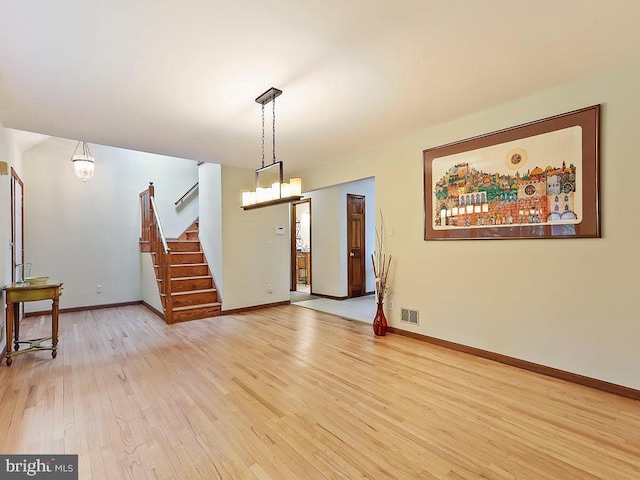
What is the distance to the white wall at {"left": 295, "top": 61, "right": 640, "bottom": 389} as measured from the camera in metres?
2.48

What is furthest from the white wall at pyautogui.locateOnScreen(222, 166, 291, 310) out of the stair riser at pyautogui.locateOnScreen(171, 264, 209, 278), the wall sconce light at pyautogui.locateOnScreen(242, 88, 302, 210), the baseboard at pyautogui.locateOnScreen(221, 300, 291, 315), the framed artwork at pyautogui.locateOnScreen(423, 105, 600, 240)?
the framed artwork at pyautogui.locateOnScreen(423, 105, 600, 240)

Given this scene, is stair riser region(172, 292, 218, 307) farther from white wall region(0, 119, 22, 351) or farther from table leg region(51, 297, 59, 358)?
white wall region(0, 119, 22, 351)

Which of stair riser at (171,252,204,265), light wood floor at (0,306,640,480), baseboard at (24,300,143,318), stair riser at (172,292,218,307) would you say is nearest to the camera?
light wood floor at (0,306,640,480)

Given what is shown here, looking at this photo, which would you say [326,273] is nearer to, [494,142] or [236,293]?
[236,293]

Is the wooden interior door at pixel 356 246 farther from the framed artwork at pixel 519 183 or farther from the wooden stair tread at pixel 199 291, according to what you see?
the framed artwork at pixel 519 183

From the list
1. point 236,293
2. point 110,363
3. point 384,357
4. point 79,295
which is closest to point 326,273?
point 236,293

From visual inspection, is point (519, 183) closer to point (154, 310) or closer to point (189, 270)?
point (189, 270)

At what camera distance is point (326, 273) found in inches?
274

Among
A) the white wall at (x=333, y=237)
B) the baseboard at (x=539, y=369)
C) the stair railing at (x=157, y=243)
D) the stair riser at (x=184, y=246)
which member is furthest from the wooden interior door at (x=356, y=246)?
the stair railing at (x=157, y=243)

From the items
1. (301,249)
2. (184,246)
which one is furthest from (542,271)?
(301,249)

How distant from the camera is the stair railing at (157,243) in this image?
4.87 meters

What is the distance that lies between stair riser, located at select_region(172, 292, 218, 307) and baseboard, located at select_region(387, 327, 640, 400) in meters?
3.46

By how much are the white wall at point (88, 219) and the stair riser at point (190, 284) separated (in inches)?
69.2

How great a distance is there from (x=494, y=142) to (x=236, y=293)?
A: 4536 millimetres
